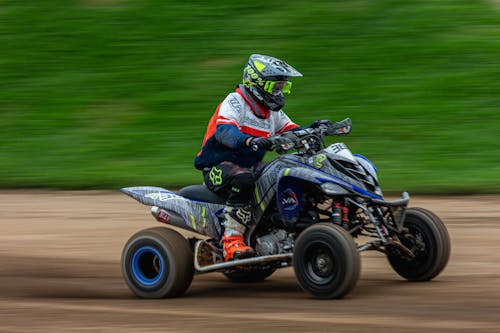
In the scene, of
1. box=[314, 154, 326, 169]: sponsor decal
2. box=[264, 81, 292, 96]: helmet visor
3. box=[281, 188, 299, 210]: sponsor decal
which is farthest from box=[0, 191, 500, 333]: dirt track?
box=[264, 81, 292, 96]: helmet visor

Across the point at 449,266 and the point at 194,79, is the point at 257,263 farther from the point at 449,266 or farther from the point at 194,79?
the point at 194,79

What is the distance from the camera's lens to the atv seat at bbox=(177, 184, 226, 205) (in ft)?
30.9

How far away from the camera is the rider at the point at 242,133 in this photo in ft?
29.5

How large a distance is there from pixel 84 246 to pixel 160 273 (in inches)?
117

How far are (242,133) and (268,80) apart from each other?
55cm

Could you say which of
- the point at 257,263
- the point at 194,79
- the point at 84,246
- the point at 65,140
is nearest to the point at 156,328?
the point at 257,263

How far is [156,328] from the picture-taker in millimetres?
7469

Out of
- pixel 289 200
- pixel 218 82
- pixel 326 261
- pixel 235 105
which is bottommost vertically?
pixel 326 261

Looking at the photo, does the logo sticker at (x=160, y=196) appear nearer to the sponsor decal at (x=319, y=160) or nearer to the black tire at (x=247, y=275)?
the black tire at (x=247, y=275)

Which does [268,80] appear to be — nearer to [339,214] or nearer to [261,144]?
[261,144]

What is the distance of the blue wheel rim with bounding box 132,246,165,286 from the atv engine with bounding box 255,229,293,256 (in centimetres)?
92

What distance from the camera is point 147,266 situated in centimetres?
932

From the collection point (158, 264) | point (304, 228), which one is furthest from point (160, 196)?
point (304, 228)

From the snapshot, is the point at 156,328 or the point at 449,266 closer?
the point at 156,328
